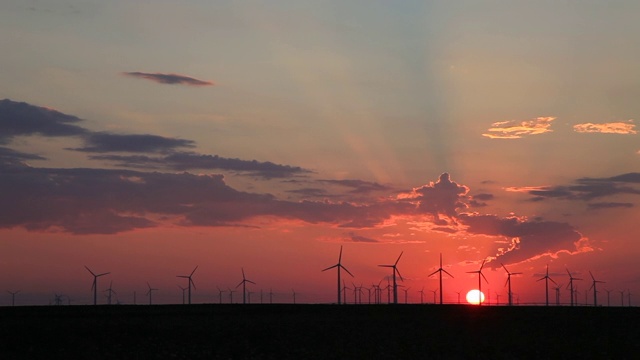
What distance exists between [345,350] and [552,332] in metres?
32.9

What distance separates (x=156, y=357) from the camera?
76438 mm

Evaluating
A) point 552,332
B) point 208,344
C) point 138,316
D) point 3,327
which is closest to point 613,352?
point 552,332

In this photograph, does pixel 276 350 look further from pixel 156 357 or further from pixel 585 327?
pixel 585 327

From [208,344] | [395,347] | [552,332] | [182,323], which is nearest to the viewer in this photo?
[208,344]

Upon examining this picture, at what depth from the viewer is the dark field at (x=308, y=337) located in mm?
79125

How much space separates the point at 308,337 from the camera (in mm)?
90875

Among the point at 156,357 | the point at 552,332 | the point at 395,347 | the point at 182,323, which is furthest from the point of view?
the point at 552,332

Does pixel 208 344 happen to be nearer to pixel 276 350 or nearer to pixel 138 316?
pixel 276 350

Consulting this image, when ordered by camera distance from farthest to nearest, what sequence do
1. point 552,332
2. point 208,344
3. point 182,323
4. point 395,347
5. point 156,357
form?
point 552,332 → point 182,323 → point 395,347 → point 208,344 → point 156,357

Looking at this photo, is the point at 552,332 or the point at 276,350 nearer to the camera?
the point at 276,350

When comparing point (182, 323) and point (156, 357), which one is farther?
point (182, 323)

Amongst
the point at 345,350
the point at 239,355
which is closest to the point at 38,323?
the point at 239,355

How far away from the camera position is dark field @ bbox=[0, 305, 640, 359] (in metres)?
79.1

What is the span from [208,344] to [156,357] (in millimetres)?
7159
